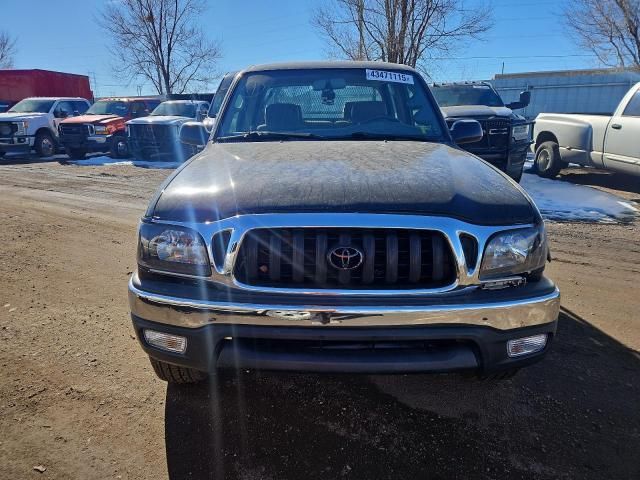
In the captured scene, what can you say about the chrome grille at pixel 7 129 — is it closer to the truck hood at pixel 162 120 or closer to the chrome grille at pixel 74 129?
the chrome grille at pixel 74 129

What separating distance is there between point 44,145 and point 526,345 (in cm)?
1682

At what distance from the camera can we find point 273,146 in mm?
2889

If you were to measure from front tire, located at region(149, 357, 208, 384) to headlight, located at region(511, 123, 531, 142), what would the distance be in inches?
286

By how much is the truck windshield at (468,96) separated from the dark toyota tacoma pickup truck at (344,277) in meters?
8.52

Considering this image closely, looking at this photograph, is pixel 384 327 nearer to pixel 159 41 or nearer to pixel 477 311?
pixel 477 311

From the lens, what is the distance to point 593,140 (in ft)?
29.0

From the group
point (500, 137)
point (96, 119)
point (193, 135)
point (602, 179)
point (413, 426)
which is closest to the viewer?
point (413, 426)

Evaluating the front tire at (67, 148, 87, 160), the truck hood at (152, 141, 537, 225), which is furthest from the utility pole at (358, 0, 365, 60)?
the truck hood at (152, 141, 537, 225)

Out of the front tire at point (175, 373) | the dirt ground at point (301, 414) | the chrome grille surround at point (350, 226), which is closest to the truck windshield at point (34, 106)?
the dirt ground at point (301, 414)

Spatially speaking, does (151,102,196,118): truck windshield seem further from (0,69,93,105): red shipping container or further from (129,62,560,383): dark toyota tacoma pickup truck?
(0,69,93,105): red shipping container

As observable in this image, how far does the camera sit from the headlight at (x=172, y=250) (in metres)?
1.96

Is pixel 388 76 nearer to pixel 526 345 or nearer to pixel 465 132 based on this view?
pixel 465 132

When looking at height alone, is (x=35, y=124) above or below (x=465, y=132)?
above

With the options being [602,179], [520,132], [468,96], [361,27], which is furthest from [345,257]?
[361,27]
